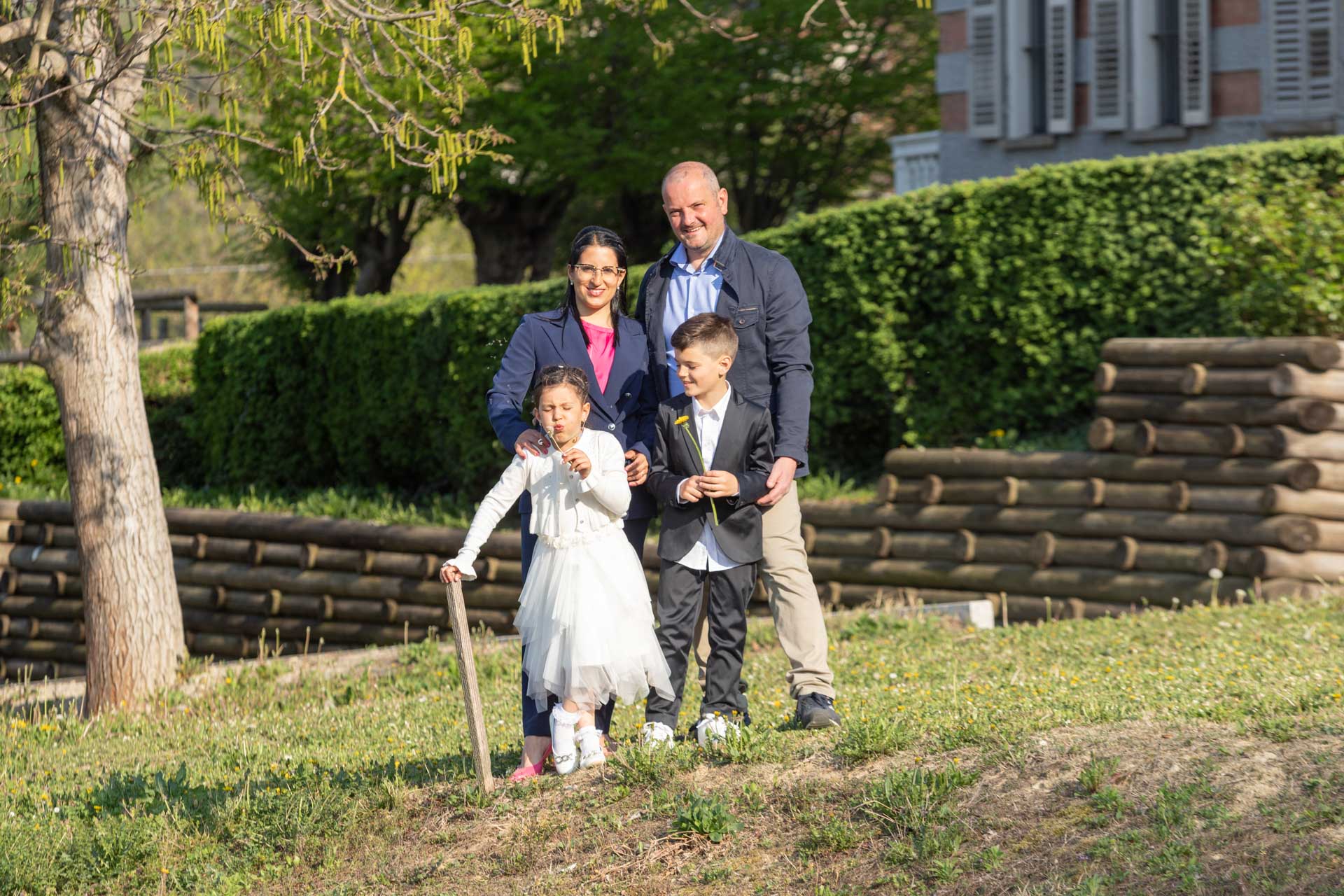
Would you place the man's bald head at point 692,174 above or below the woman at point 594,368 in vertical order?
above

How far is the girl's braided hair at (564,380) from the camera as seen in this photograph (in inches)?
214

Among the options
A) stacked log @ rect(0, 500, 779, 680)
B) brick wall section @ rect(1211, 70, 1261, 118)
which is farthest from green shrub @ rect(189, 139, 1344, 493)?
brick wall section @ rect(1211, 70, 1261, 118)

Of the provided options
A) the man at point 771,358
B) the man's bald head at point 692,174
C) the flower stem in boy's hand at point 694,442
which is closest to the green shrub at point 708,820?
the man at point 771,358

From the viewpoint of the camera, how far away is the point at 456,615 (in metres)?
5.45

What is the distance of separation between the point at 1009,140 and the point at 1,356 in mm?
12767

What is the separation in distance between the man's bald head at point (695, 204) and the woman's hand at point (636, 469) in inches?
32.7

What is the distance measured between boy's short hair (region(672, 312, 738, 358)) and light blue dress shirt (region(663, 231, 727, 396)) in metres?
0.27

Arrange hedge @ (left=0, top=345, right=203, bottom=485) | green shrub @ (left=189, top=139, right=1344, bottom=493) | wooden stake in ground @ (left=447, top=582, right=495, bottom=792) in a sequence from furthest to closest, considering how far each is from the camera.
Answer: hedge @ (left=0, top=345, right=203, bottom=485)
green shrub @ (left=189, top=139, right=1344, bottom=493)
wooden stake in ground @ (left=447, top=582, right=495, bottom=792)

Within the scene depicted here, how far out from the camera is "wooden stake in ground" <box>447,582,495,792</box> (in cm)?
547

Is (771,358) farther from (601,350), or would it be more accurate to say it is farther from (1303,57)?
(1303,57)

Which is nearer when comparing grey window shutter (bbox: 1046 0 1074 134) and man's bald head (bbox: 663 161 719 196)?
man's bald head (bbox: 663 161 719 196)

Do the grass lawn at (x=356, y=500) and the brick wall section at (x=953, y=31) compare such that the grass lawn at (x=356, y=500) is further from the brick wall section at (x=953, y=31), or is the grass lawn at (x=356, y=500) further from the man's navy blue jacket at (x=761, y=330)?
the brick wall section at (x=953, y=31)

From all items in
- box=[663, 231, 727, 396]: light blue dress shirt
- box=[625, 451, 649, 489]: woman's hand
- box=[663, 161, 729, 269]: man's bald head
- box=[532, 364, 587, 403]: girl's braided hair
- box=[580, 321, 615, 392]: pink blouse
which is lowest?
box=[625, 451, 649, 489]: woman's hand

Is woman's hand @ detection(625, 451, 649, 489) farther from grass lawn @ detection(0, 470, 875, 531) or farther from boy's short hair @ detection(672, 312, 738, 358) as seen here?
→ grass lawn @ detection(0, 470, 875, 531)
